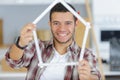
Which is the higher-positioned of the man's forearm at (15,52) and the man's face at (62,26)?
the man's face at (62,26)

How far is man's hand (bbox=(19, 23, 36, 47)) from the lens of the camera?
43 centimetres

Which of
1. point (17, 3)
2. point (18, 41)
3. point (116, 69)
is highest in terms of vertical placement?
point (17, 3)

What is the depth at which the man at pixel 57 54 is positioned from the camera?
451 mm

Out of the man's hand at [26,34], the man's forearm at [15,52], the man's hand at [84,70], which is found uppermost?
the man's hand at [26,34]

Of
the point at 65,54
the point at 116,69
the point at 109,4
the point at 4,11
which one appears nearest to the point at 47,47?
the point at 65,54

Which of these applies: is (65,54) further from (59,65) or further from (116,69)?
(116,69)

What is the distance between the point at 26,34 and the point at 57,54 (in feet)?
0.23

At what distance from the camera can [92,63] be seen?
1.56ft

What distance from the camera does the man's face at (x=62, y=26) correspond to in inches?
17.9

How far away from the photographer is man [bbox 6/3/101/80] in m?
0.45

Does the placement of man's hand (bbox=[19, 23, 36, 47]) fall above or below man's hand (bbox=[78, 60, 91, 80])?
above

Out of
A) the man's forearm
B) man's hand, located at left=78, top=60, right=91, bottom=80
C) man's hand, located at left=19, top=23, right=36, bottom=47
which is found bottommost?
man's hand, located at left=78, top=60, right=91, bottom=80

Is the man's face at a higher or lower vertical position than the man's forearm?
higher

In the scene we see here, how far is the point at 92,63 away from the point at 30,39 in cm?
12
